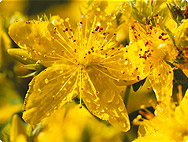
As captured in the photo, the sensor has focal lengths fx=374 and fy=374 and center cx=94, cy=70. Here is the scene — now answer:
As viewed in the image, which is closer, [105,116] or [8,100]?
[105,116]

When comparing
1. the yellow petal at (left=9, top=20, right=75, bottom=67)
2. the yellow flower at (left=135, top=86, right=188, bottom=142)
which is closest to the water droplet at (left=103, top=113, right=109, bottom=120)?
the yellow flower at (left=135, top=86, right=188, bottom=142)

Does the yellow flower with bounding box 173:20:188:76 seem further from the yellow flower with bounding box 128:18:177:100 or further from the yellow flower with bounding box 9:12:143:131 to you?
the yellow flower with bounding box 9:12:143:131

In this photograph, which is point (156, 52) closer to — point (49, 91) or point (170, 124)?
point (170, 124)

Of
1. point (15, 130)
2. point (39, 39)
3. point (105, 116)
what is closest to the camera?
point (15, 130)

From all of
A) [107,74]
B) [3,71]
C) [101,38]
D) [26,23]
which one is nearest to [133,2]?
[101,38]

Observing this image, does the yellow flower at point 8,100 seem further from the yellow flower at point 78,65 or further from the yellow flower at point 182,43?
the yellow flower at point 182,43

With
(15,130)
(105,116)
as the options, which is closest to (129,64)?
(105,116)

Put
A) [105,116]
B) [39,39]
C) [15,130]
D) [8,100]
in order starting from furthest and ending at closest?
[8,100] → [39,39] → [105,116] → [15,130]

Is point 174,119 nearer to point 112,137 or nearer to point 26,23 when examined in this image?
point 112,137
